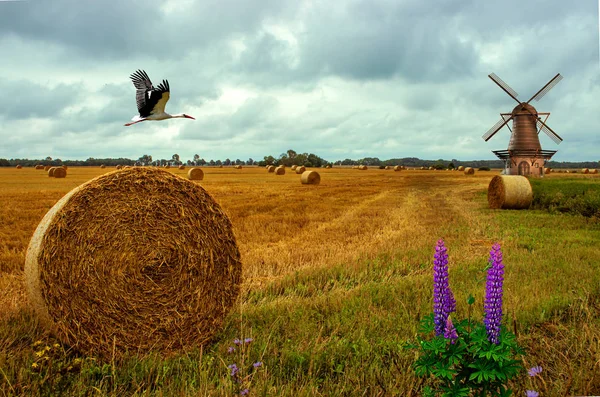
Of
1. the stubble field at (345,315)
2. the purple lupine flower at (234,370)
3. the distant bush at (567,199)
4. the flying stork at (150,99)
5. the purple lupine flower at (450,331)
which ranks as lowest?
the stubble field at (345,315)

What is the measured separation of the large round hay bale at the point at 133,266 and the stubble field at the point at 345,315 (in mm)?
325

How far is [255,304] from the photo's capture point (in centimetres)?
596

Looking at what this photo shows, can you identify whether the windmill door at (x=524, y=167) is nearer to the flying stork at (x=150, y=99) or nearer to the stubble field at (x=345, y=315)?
the stubble field at (x=345, y=315)

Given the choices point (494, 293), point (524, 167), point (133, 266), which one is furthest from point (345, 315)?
point (524, 167)

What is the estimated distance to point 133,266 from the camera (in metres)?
4.80

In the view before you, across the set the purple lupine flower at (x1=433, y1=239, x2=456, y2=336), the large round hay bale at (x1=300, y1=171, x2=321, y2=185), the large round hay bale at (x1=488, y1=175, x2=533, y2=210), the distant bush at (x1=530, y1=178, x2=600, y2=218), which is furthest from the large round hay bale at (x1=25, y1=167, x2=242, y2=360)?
the large round hay bale at (x1=300, y1=171, x2=321, y2=185)

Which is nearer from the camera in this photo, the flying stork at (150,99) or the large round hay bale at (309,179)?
the flying stork at (150,99)

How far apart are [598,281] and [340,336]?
4516 millimetres

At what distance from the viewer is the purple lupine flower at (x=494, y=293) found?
8.34 ft

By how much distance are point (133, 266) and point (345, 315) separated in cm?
247

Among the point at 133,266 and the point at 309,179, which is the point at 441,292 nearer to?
the point at 133,266

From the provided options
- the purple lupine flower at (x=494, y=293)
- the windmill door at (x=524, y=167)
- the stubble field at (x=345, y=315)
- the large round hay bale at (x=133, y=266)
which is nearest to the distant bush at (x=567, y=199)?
the stubble field at (x=345, y=315)

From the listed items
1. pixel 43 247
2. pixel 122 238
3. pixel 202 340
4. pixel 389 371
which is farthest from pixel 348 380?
pixel 43 247

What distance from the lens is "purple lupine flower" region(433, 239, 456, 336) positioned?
2.60 metres
